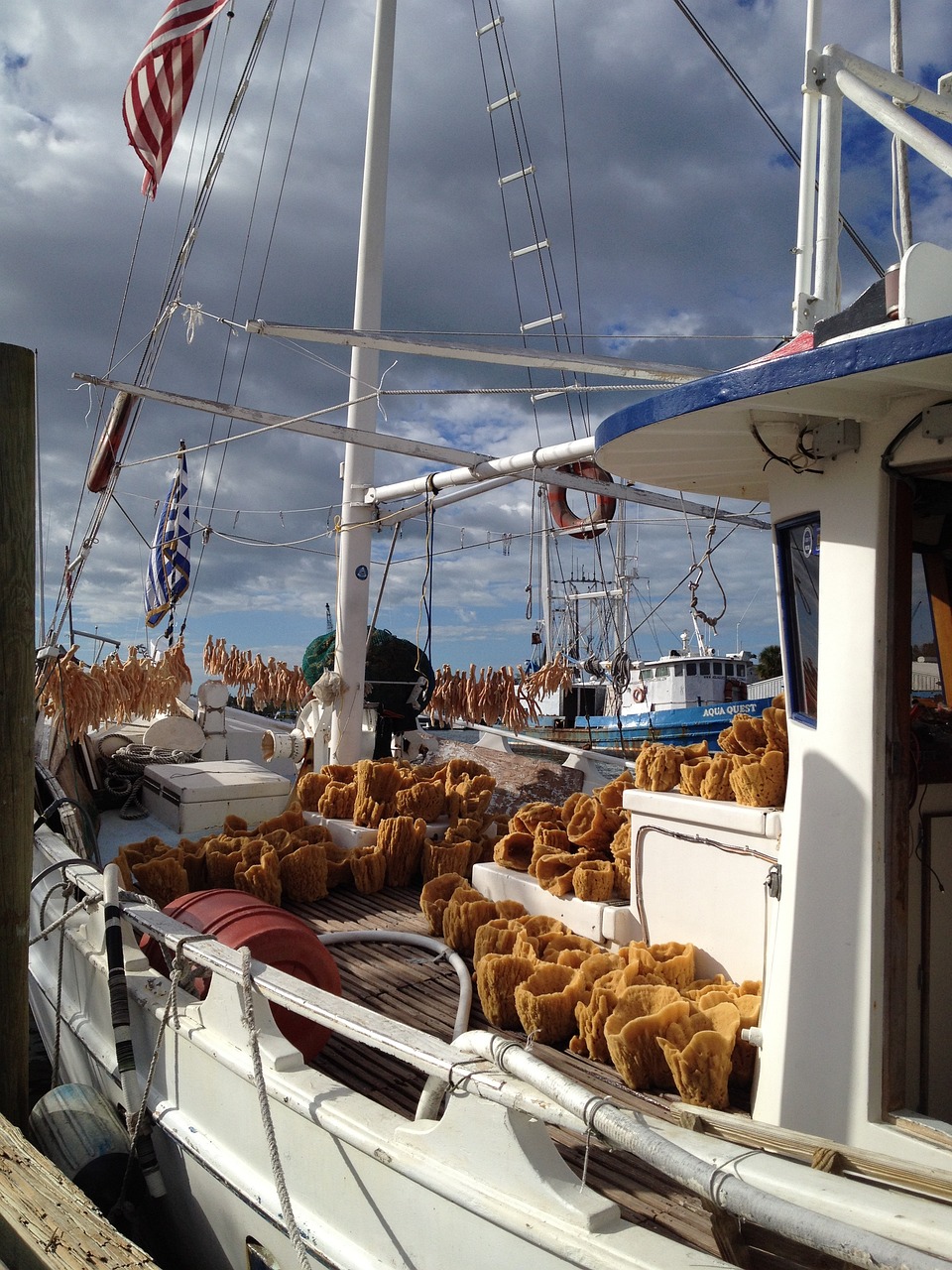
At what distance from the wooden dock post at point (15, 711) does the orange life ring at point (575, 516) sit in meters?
7.07

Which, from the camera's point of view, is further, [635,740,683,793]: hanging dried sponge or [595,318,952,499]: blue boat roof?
[635,740,683,793]: hanging dried sponge

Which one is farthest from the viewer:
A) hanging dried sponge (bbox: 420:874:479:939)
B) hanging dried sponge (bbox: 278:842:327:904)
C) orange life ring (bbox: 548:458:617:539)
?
orange life ring (bbox: 548:458:617:539)

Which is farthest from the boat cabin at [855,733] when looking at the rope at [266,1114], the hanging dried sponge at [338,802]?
the hanging dried sponge at [338,802]

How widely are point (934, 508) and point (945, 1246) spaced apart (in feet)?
9.25

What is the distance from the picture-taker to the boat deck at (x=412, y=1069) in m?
2.87

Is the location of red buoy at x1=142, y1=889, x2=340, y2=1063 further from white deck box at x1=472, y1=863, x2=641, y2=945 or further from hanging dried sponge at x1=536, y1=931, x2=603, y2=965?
white deck box at x1=472, y1=863, x2=641, y2=945

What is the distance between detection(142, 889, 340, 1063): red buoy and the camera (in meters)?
3.89

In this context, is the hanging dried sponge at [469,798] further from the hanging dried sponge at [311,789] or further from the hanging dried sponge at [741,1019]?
the hanging dried sponge at [741,1019]

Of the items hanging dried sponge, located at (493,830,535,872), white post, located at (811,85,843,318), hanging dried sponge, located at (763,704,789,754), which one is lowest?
hanging dried sponge, located at (493,830,535,872)

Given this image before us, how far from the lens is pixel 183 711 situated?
35.5ft

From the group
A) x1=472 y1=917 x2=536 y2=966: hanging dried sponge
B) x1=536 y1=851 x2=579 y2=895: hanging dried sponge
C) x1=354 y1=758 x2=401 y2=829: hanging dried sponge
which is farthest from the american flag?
x1=472 y1=917 x2=536 y2=966: hanging dried sponge

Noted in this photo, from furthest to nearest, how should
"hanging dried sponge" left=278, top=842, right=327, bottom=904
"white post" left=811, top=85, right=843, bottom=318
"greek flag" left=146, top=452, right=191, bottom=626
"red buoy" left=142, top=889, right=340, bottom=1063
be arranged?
1. "greek flag" left=146, top=452, right=191, bottom=626
2. "hanging dried sponge" left=278, top=842, right=327, bottom=904
3. "red buoy" left=142, top=889, right=340, bottom=1063
4. "white post" left=811, top=85, right=843, bottom=318

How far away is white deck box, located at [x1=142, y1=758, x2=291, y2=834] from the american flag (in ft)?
18.5

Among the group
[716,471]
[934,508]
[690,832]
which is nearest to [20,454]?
[716,471]
